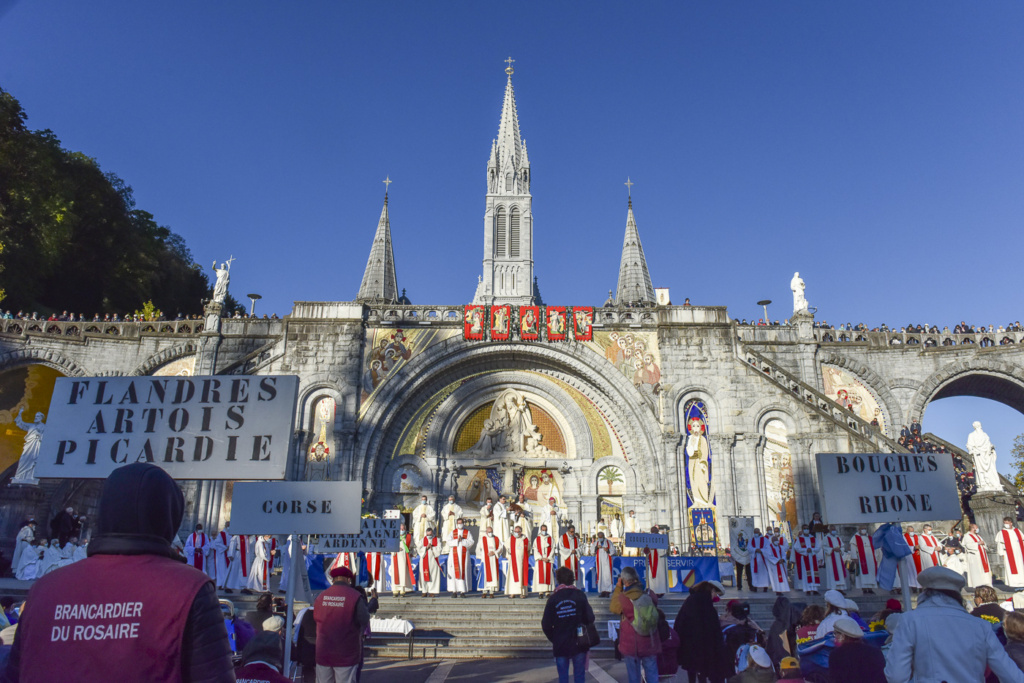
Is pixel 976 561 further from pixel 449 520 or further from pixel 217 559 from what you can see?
pixel 217 559

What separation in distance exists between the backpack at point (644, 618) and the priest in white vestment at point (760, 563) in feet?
32.3

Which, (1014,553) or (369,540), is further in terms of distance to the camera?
(1014,553)

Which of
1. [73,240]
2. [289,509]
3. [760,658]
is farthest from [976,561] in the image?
[73,240]

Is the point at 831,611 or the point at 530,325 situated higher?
the point at 530,325

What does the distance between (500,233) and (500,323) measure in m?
32.9

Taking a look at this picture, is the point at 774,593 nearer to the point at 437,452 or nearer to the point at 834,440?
the point at 834,440

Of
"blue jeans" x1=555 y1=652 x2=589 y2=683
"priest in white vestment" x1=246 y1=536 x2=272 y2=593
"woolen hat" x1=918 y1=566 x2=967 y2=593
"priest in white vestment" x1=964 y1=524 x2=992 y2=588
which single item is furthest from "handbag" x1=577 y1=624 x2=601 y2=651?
"priest in white vestment" x1=964 y1=524 x2=992 y2=588

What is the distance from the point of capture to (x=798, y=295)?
24297 millimetres

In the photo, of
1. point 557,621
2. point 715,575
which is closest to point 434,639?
point 557,621

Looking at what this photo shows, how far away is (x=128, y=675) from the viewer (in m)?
1.97

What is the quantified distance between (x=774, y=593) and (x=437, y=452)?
11.8 m

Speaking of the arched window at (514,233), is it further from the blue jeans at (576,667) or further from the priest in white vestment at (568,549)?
the blue jeans at (576,667)

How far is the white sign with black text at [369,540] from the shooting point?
1277 centimetres

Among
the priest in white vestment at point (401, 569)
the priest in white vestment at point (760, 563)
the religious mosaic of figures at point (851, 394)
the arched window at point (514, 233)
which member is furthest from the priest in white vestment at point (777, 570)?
the arched window at point (514, 233)
